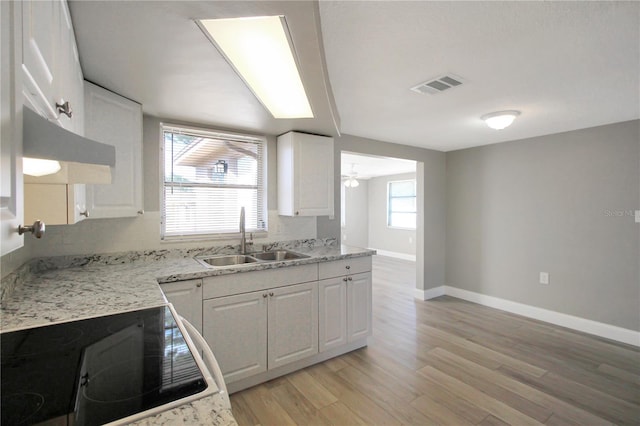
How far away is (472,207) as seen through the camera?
439cm

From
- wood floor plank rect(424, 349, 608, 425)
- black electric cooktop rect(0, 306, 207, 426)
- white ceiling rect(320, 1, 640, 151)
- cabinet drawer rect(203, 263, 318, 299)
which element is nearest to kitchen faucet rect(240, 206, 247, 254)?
cabinet drawer rect(203, 263, 318, 299)

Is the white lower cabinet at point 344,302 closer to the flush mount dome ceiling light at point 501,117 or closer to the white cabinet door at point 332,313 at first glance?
the white cabinet door at point 332,313

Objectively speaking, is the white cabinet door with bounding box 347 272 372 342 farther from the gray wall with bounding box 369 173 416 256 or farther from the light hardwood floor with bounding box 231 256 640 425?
the gray wall with bounding box 369 173 416 256

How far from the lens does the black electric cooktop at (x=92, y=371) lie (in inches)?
23.7

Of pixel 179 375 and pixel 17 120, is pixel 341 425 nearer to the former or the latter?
pixel 179 375

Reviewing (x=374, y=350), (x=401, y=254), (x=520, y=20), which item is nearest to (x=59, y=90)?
(x=520, y=20)

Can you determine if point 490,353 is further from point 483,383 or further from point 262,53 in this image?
point 262,53

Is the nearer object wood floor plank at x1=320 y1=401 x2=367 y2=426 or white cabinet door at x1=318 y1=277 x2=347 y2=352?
wood floor plank at x1=320 y1=401 x2=367 y2=426

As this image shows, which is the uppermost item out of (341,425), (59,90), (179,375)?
(59,90)

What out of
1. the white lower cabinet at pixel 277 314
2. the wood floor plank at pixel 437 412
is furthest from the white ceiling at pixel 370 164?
the wood floor plank at pixel 437 412

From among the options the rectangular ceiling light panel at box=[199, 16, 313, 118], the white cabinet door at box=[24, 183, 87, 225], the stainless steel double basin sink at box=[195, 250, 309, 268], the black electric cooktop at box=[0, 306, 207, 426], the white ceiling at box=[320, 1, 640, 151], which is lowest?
the stainless steel double basin sink at box=[195, 250, 309, 268]

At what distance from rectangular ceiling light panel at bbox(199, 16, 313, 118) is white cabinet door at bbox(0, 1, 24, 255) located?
78 cm

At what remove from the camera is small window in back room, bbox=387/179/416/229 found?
303 inches

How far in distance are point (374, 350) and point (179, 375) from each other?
2.50 meters
